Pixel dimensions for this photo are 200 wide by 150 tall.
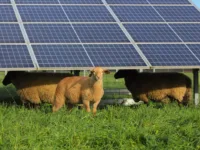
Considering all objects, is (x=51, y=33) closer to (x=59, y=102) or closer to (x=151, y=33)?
(x=59, y=102)

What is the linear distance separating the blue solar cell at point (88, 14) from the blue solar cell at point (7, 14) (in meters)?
1.73

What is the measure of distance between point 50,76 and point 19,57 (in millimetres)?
1587

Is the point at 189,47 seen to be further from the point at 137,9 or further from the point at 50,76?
the point at 50,76

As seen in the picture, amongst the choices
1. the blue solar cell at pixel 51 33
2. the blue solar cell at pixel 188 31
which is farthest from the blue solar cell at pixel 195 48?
the blue solar cell at pixel 51 33

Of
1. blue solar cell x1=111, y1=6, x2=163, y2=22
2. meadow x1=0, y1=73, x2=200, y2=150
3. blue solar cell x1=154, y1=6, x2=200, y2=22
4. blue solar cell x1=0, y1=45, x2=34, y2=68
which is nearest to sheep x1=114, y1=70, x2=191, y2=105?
blue solar cell x1=111, y1=6, x2=163, y2=22

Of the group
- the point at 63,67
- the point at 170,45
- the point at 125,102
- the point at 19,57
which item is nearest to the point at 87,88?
the point at 63,67

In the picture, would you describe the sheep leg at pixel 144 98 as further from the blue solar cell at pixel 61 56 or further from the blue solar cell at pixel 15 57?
the blue solar cell at pixel 15 57

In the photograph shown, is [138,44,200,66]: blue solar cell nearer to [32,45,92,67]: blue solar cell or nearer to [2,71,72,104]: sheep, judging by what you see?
[32,45,92,67]: blue solar cell

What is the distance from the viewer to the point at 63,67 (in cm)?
1298

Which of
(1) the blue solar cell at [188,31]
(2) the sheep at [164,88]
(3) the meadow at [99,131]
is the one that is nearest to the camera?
(3) the meadow at [99,131]

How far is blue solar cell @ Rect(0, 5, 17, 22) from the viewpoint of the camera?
49.2 ft

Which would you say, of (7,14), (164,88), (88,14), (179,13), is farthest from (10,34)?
(179,13)

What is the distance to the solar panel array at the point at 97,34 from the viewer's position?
44.0 ft

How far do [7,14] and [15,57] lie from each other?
267 centimetres
